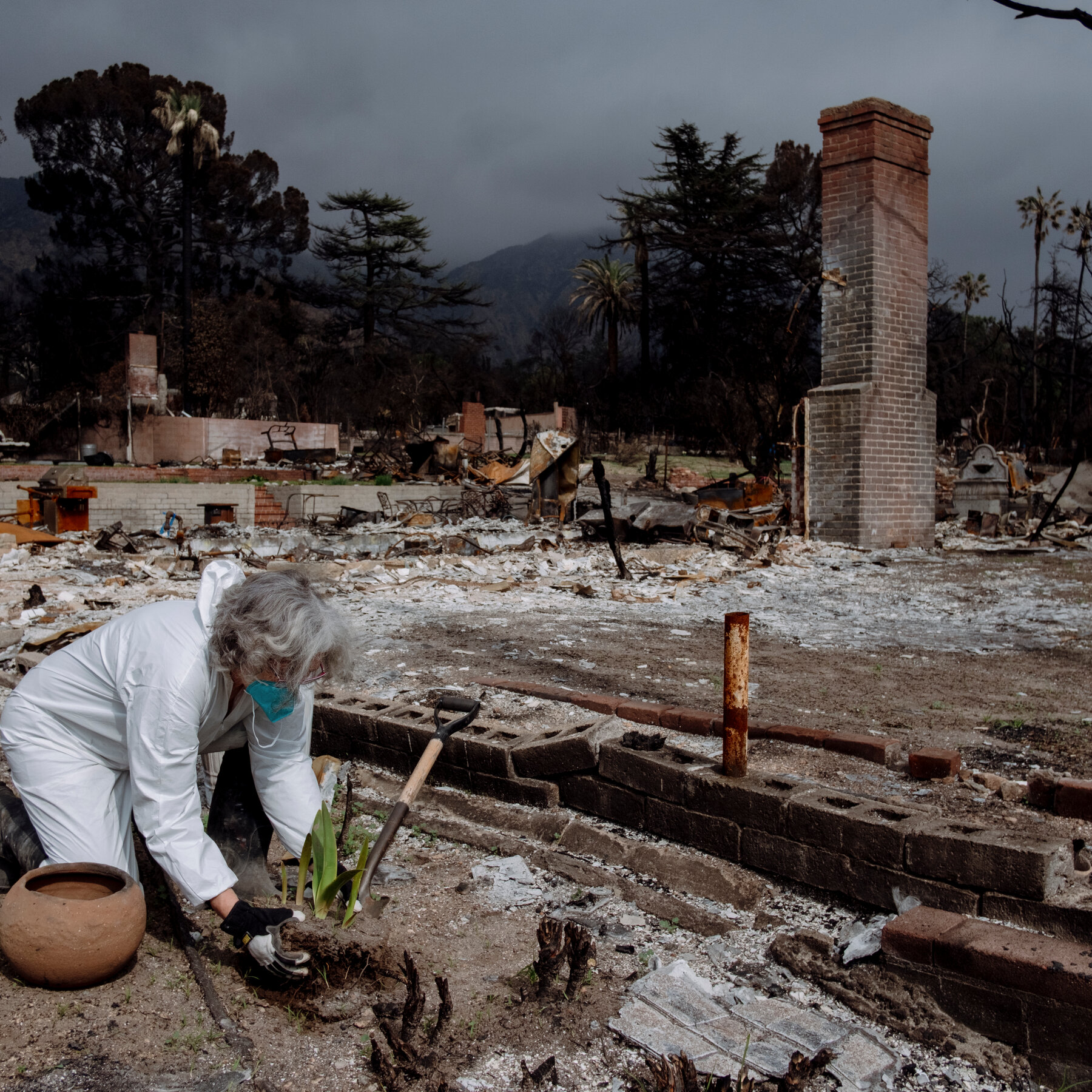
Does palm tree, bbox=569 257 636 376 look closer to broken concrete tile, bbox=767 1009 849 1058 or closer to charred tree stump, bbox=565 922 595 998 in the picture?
charred tree stump, bbox=565 922 595 998

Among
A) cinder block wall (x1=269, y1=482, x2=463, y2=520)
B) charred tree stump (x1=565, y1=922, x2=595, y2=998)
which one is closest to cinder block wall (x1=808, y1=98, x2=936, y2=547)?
cinder block wall (x1=269, y1=482, x2=463, y2=520)

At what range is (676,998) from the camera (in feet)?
8.75

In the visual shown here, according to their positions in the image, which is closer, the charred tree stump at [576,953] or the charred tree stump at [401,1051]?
the charred tree stump at [401,1051]

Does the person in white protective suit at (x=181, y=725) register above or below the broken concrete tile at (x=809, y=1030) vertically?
above

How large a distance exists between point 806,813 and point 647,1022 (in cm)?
100

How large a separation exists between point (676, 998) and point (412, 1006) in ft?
2.53

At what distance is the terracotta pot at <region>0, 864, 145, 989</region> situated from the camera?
2.51 m

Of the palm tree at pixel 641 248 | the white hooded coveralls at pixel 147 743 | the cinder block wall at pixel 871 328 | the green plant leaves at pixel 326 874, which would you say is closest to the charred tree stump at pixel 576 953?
the green plant leaves at pixel 326 874

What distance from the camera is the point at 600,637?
7.93m

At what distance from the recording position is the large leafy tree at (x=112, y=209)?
38.9 m

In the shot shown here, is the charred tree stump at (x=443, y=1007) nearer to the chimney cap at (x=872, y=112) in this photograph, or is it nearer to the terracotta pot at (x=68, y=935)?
the terracotta pot at (x=68, y=935)

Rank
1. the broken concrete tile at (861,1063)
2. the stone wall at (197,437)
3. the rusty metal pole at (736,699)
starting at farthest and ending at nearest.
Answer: the stone wall at (197,437), the rusty metal pole at (736,699), the broken concrete tile at (861,1063)

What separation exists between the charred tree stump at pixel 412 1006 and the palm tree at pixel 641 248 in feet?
122

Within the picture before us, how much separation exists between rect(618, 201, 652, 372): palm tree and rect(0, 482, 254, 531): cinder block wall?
24.7m
